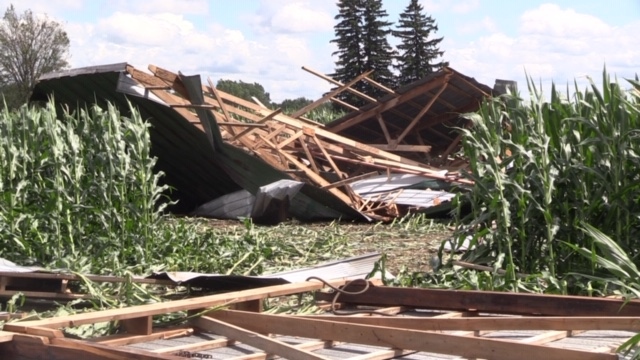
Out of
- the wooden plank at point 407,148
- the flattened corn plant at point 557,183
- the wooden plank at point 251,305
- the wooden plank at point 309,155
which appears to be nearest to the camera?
the wooden plank at point 251,305

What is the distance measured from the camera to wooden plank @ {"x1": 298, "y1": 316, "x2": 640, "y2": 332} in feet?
17.6

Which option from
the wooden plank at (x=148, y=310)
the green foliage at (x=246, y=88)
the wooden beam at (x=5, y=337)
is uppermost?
the green foliage at (x=246, y=88)

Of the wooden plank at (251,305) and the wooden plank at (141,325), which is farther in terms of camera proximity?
the wooden plank at (251,305)

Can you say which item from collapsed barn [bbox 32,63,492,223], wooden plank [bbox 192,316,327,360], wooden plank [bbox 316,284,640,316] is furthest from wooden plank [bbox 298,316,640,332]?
collapsed barn [bbox 32,63,492,223]

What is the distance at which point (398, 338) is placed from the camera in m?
→ 5.15

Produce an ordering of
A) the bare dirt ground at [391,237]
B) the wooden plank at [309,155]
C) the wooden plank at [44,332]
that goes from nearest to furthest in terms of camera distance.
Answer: the wooden plank at [44,332] → the bare dirt ground at [391,237] → the wooden plank at [309,155]

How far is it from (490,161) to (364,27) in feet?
153

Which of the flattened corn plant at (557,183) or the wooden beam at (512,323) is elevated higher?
the flattened corn plant at (557,183)

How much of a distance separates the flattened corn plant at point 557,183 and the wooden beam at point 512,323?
2557mm

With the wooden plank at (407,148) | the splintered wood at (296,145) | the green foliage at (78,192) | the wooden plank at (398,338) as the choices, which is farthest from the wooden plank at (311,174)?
the wooden plank at (398,338)

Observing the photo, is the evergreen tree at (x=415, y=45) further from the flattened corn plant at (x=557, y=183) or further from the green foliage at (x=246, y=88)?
the flattened corn plant at (x=557, y=183)

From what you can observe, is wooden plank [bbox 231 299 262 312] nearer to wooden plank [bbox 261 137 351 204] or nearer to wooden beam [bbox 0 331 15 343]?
wooden beam [bbox 0 331 15 343]

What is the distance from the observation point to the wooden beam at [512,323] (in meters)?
5.35

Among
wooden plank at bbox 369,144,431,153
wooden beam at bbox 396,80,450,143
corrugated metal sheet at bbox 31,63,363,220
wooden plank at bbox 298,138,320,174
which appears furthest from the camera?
wooden plank at bbox 369,144,431,153
